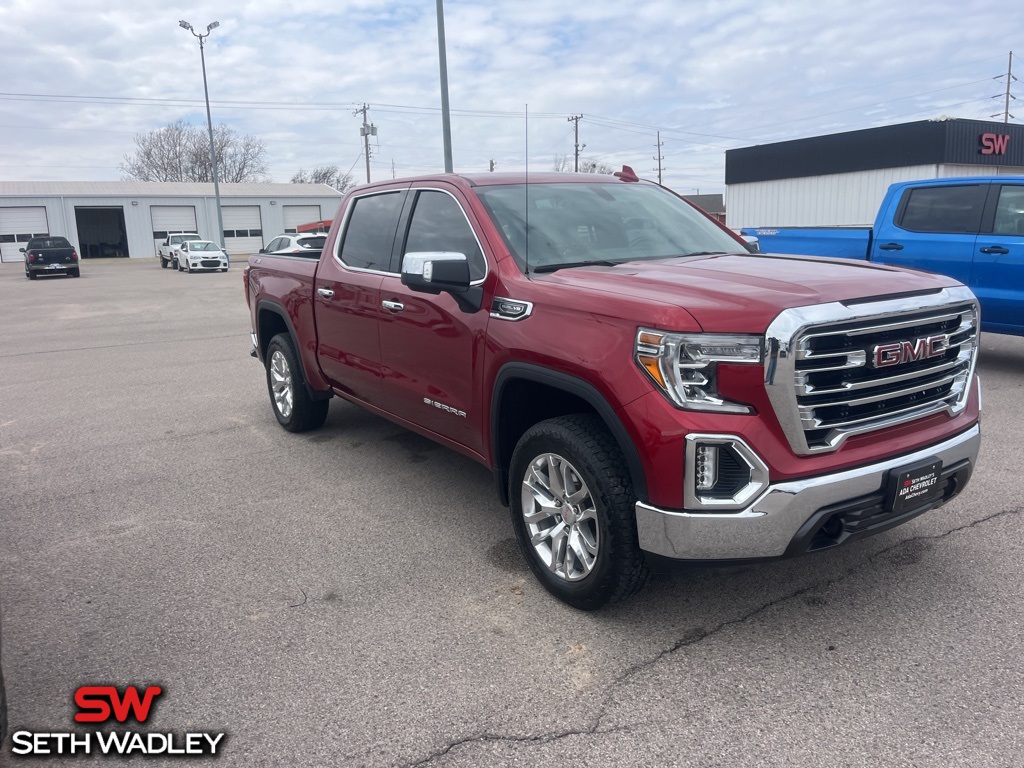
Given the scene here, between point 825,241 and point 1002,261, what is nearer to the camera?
point 1002,261

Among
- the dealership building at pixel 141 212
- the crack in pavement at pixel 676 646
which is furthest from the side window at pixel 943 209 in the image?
the dealership building at pixel 141 212

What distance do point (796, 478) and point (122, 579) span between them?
3.21 meters

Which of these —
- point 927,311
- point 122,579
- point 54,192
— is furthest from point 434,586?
point 54,192

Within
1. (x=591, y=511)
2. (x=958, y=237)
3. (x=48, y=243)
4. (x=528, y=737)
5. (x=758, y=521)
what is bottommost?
(x=528, y=737)

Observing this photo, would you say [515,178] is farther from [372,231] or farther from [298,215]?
[298,215]

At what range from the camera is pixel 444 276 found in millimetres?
3672

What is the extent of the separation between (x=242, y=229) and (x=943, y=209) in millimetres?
54489

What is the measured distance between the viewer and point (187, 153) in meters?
73.9

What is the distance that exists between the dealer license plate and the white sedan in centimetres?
3537

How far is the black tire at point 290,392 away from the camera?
620cm

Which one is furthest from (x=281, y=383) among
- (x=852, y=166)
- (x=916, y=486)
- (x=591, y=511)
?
(x=852, y=166)

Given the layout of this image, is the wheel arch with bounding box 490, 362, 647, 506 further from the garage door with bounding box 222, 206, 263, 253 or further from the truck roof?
the garage door with bounding box 222, 206, 263, 253

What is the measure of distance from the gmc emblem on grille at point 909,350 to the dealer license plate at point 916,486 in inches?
16.3

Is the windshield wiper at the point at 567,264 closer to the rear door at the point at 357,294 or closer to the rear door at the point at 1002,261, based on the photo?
the rear door at the point at 357,294
